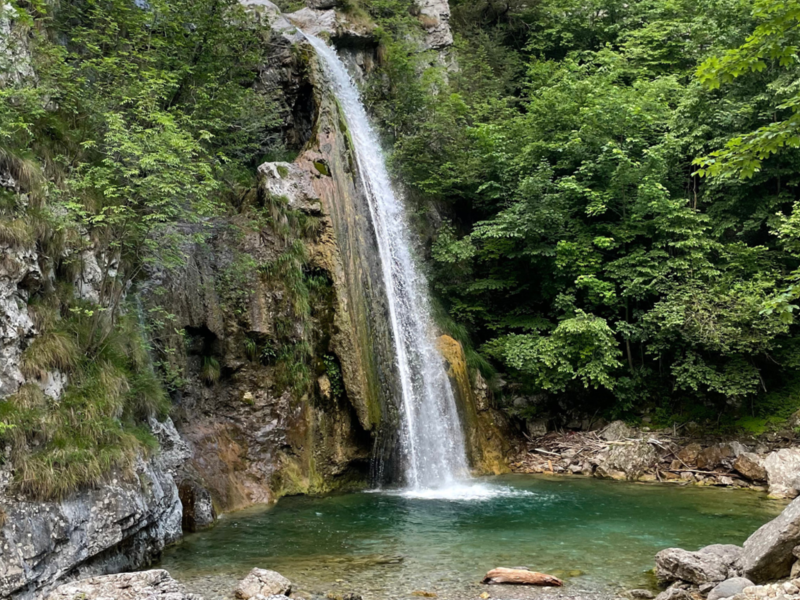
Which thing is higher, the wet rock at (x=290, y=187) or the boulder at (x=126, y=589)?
the wet rock at (x=290, y=187)

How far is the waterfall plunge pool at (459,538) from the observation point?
6.39m

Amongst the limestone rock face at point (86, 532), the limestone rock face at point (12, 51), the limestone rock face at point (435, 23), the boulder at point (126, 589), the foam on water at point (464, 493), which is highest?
the limestone rock face at point (435, 23)

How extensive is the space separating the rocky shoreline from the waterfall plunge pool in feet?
2.81

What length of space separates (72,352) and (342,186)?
802cm

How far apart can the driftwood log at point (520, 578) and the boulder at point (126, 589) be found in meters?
3.04

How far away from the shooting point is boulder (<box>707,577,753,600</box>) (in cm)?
540

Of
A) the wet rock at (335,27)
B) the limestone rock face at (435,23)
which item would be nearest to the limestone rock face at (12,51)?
the wet rock at (335,27)

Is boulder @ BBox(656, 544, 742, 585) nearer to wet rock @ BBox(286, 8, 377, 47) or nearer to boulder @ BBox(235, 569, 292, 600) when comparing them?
boulder @ BBox(235, 569, 292, 600)

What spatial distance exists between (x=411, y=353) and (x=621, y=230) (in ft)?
20.4

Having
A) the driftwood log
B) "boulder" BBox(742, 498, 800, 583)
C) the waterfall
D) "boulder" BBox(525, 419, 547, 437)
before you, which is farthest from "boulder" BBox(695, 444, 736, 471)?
the driftwood log

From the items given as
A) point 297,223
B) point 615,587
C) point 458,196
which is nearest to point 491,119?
point 458,196

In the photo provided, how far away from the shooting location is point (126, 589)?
17.4ft

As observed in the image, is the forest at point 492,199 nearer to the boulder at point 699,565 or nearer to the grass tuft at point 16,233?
the grass tuft at point 16,233

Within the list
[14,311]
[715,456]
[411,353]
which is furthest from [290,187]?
[715,456]
